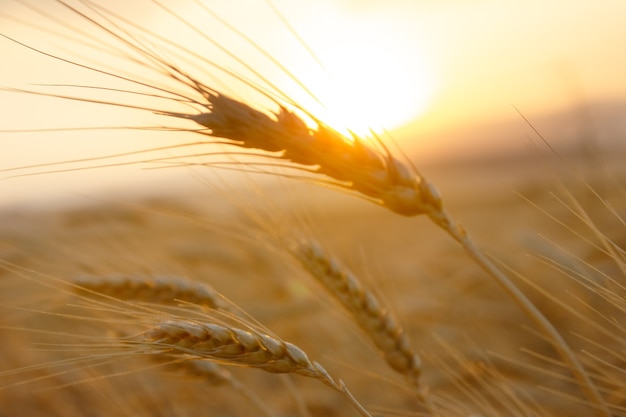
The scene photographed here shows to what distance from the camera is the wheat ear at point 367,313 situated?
1.25 m

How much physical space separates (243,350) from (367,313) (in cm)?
44

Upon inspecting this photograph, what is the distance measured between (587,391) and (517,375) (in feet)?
3.65

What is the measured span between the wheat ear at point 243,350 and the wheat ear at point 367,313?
0.38 metres

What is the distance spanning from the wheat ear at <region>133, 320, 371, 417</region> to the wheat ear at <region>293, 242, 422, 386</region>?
0.38m

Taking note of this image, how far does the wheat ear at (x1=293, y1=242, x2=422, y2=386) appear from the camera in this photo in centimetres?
125

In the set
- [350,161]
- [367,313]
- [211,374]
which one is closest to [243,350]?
[350,161]

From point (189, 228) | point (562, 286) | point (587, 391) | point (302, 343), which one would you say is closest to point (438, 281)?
point (562, 286)

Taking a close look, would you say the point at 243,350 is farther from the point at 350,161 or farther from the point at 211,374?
the point at 211,374

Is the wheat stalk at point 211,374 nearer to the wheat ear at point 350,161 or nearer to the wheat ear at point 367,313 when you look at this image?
the wheat ear at point 367,313

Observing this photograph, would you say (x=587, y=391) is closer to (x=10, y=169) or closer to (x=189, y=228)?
(x=10, y=169)

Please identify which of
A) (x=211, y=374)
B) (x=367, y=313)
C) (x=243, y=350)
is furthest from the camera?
(x=211, y=374)

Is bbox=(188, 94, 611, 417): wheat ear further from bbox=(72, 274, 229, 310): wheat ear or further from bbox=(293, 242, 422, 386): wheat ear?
bbox=(72, 274, 229, 310): wheat ear

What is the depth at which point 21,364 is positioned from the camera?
203cm

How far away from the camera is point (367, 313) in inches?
49.4
